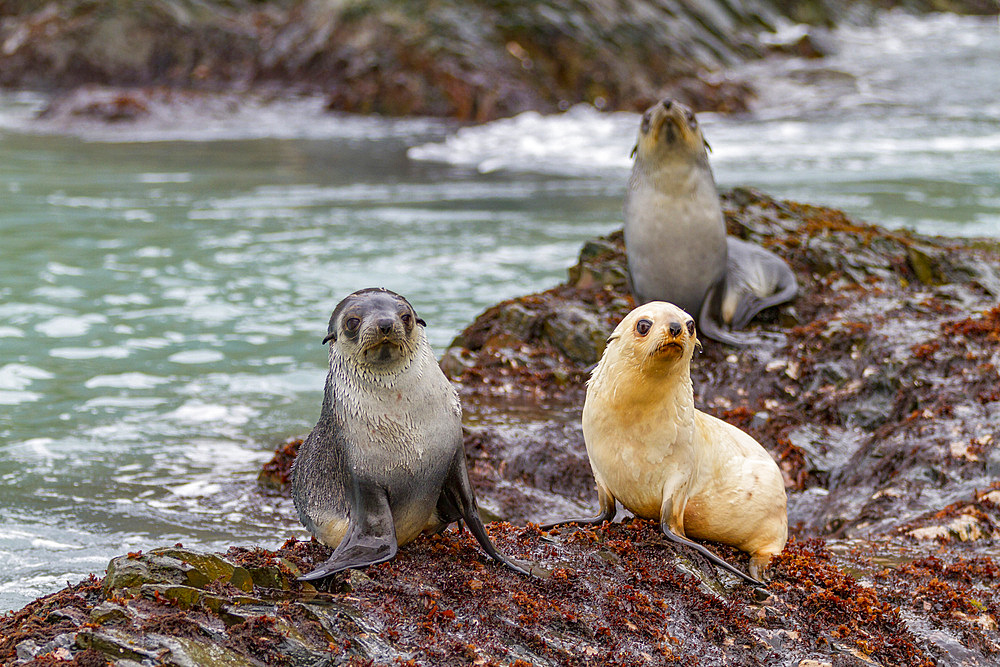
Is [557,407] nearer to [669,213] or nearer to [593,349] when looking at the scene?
[593,349]

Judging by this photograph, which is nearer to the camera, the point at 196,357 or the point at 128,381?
the point at 128,381

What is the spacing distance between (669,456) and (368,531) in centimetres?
121

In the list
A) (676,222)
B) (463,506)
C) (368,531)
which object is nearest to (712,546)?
(463,506)

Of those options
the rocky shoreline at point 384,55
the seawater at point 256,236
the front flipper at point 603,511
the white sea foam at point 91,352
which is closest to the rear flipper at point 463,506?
the front flipper at point 603,511

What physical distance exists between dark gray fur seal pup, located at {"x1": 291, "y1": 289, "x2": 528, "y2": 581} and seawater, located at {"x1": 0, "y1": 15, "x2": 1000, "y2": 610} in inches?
73.0

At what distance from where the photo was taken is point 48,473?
6879mm

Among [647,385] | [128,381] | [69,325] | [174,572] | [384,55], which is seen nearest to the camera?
[174,572]

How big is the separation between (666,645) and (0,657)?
2.14 metres

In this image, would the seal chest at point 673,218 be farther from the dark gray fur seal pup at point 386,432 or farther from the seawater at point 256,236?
the dark gray fur seal pup at point 386,432

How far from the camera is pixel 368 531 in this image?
12.9 feet

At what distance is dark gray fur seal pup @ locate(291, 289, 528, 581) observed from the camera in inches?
151

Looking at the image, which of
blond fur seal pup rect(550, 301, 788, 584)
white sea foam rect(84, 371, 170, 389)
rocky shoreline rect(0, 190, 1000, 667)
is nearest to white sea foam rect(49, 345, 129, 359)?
white sea foam rect(84, 371, 170, 389)

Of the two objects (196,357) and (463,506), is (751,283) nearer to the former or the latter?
(463,506)

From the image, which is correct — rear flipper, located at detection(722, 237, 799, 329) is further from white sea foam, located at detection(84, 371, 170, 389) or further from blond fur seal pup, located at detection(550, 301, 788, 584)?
white sea foam, located at detection(84, 371, 170, 389)
